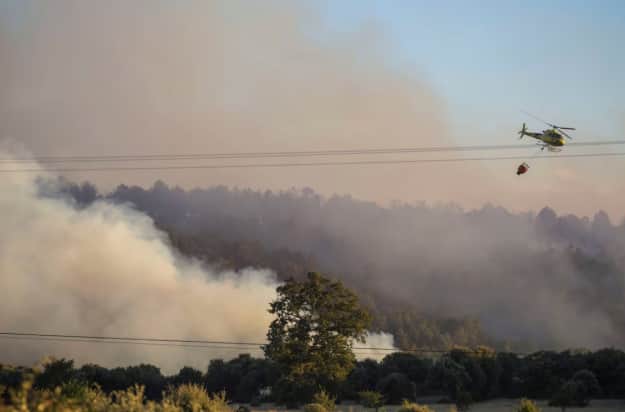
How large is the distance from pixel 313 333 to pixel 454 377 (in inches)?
1004

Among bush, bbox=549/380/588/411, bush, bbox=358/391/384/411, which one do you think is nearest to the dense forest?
bush, bbox=549/380/588/411

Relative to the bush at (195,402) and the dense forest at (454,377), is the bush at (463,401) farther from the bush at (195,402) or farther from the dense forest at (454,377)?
the bush at (195,402)

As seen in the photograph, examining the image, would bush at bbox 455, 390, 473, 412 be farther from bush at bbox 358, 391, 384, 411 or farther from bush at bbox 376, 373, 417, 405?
bush at bbox 358, 391, 384, 411

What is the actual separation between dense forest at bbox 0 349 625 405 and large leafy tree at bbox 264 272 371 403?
797 cm

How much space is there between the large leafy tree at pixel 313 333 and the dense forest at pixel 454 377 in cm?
797

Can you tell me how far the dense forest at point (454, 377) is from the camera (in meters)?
109

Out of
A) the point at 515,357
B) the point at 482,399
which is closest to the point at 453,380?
the point at 482,399

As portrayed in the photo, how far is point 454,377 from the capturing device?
374ft

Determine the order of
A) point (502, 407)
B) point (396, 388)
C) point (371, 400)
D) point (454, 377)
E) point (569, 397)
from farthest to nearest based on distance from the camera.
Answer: point (396, 388), point (454, 377), point (502, 407), point (371, 400), point (569, 397)

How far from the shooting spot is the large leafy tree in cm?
9888

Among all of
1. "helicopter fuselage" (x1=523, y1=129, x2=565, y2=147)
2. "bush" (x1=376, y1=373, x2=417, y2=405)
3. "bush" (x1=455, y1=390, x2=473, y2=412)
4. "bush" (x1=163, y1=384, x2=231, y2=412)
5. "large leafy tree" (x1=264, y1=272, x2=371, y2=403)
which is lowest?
"bush" (x1=163, y1=384, x2=231, y2=412)

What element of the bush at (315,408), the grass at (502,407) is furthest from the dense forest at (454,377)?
the bush at (315,408)

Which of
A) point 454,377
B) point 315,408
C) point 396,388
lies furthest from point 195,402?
point 454,377

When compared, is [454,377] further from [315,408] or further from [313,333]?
[315,408]
